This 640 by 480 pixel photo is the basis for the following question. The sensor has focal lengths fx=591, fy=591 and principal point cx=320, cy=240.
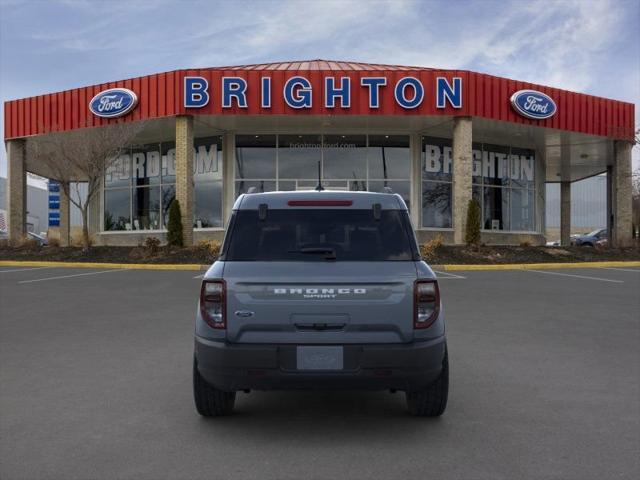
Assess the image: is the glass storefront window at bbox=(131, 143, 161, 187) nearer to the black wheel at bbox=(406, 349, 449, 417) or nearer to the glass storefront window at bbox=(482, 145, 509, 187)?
the glass storefront window at bbox=(482, 145, 509, 187)

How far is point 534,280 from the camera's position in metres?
15.2

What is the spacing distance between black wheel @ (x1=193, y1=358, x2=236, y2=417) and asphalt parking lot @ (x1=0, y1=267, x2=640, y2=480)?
3.1 inches

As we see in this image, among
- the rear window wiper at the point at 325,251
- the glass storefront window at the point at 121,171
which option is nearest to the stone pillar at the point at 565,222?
the glass storefront window at the point at 121,171

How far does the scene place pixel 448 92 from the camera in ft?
71.9

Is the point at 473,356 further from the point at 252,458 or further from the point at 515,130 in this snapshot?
the point at 515,130

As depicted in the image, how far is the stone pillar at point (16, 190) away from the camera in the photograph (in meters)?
26.1

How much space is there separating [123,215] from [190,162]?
7646 millimetres

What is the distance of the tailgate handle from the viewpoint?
3.93 meters

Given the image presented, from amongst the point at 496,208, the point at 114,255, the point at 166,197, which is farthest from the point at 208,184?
the point at 496,208

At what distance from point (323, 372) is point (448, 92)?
1969 centimetres

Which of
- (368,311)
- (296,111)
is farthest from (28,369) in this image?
(296,111)

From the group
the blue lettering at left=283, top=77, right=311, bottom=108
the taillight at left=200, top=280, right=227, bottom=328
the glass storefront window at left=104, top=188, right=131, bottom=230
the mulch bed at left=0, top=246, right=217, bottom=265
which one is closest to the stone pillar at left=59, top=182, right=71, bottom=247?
the glass storefront window at left=104, top=188, right=131, bottom=230

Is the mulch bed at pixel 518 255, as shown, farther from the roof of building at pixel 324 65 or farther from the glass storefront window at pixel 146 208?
the glass storefront window at pixel 146 208

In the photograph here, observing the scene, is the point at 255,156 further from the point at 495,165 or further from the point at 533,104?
the point at 533,104
